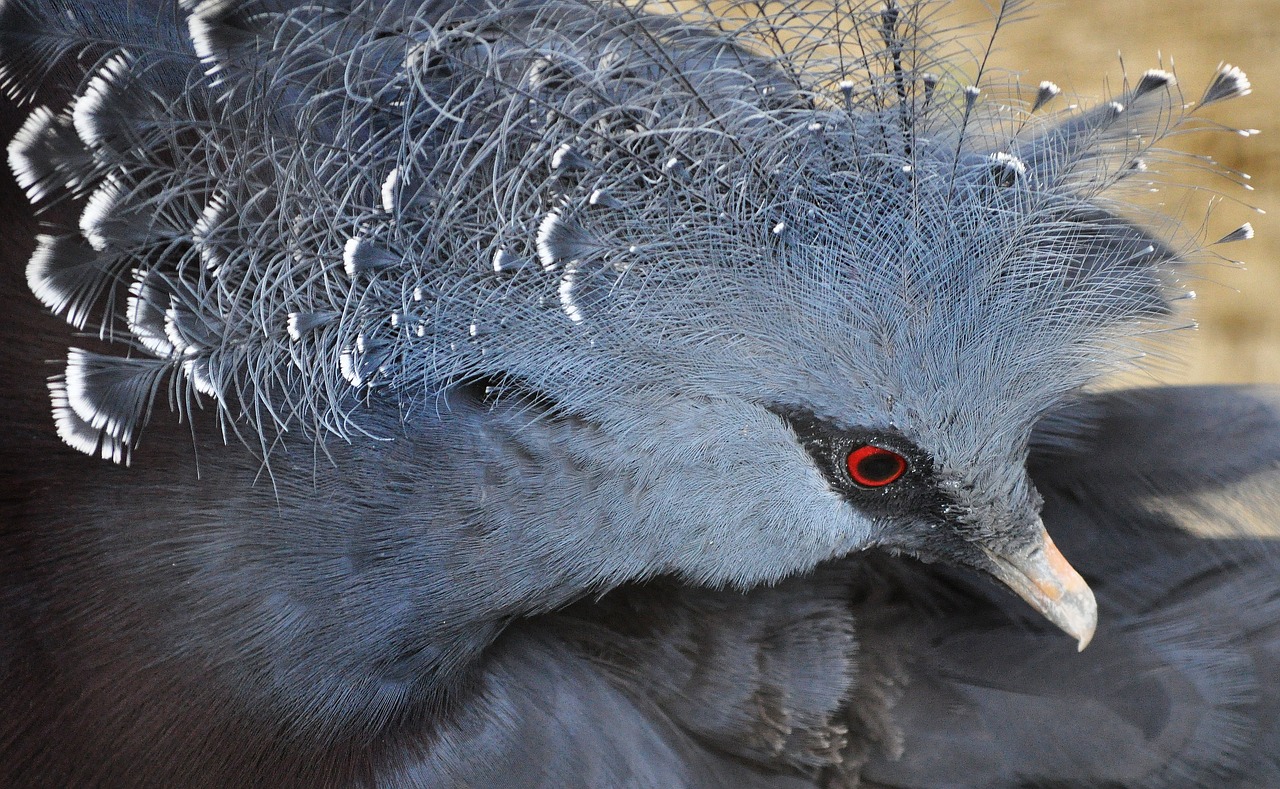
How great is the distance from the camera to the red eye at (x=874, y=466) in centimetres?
150

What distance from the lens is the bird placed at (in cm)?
135

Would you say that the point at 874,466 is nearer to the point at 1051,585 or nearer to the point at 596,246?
the point at 1051,585

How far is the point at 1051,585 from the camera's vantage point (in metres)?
1.66

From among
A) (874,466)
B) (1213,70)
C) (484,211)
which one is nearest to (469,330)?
(484,211)

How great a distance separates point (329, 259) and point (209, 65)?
0.84 ft

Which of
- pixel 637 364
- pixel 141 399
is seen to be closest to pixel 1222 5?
pixel 637 364

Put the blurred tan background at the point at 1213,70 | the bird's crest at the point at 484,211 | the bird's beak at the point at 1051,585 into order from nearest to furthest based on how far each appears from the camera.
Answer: the bird's crest at the point at 484,211 → the bird's beak at the point at 1051,585 → the blurred tan background at the point at 1213,70

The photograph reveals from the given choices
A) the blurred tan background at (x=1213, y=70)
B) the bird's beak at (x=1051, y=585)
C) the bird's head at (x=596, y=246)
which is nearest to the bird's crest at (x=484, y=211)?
the bird's head at (x=596, y=246)

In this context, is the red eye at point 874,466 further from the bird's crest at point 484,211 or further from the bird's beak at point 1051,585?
the bird's beak at point 1051,585

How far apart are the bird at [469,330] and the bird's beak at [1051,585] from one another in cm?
7

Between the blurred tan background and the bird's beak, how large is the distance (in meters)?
2.67

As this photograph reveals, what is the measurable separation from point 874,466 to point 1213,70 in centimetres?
359

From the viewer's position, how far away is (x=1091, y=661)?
1.86m

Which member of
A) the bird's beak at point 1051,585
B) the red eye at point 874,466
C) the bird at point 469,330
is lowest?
the bird's beak at point 1051,585
